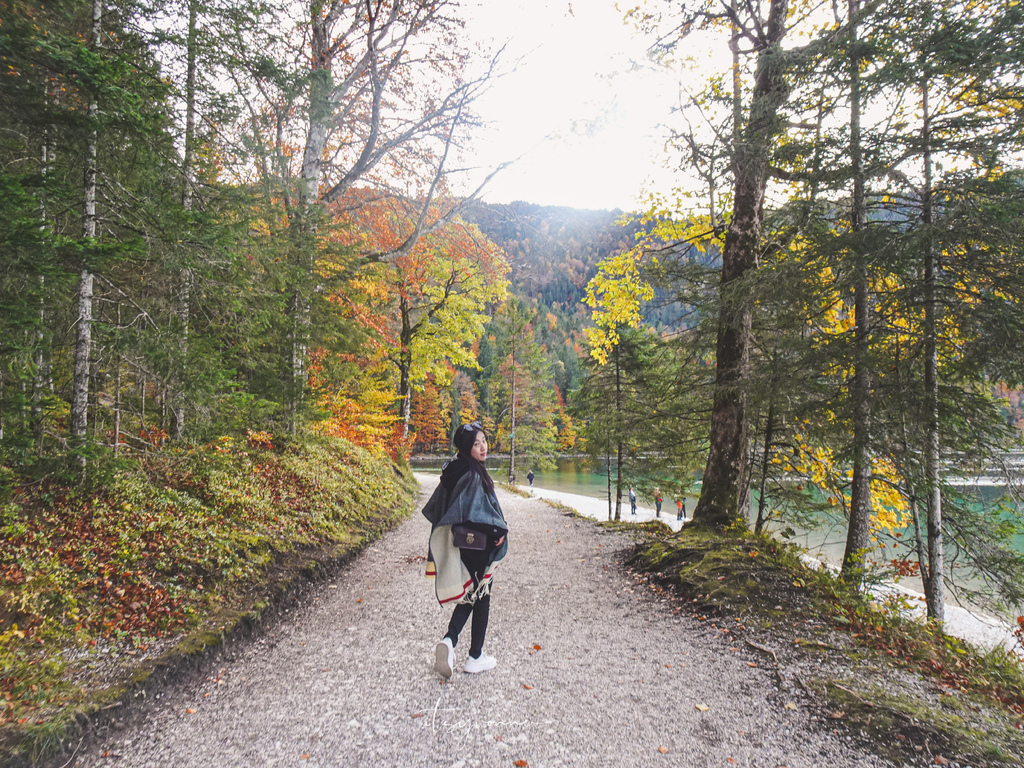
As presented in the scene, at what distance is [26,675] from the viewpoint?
2664 mm

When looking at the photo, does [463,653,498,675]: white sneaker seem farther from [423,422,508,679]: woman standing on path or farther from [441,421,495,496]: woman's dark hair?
[441,421,495,496]: woman's dark hair

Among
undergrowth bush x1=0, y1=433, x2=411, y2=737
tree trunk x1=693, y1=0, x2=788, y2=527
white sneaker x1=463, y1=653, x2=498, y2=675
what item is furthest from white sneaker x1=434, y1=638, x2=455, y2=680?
tree trunk x1=693, y1=0, x2=788, y2=527

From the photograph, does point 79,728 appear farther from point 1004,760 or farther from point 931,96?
point 931,96

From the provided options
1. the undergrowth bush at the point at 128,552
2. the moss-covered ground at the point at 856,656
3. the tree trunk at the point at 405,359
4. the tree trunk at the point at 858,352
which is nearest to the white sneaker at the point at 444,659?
the undergrowth bush at the point at 128,552

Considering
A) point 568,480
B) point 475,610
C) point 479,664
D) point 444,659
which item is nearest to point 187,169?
point 475,610

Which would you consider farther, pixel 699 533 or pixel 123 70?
pixel 699 533

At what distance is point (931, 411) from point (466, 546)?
4647 millimetres

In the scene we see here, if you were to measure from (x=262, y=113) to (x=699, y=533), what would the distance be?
8.91 metres

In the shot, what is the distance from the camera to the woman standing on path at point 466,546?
11.1 feet

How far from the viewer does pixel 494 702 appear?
3045 millimetres

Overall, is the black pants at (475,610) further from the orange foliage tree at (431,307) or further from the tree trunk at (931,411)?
the orange foliage tree at (431,307)

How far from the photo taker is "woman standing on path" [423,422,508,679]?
11.1 feet

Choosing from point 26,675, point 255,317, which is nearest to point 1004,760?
point 26,675

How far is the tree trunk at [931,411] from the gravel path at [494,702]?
2.72 metres
